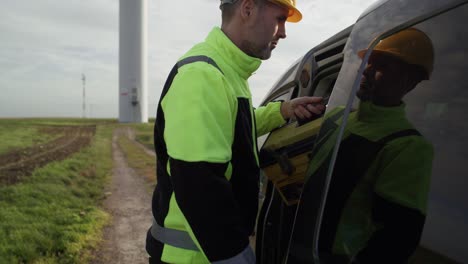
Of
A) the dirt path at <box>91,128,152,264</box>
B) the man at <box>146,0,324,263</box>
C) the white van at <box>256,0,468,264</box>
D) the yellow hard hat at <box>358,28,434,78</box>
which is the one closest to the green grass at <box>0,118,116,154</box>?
the dirt path at <box>91,128,152,264</box>

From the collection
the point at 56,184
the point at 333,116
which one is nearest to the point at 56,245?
the point at 56,184

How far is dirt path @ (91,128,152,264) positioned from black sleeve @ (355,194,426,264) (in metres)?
3.85

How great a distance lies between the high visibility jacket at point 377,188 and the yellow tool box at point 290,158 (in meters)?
0.35

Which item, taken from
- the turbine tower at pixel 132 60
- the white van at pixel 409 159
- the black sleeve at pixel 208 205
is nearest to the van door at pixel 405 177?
the white van at pixel 409 159

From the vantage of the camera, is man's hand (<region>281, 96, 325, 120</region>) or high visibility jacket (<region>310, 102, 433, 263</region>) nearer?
high visibility jacket (<region>310, 102, 433, 263</region>)

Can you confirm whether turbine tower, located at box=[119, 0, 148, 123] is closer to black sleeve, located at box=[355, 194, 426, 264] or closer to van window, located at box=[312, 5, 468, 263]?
van window, located at box=[312, 5, 468, 263]

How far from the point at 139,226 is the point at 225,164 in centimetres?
487

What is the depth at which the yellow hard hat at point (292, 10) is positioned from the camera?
5.19 feet

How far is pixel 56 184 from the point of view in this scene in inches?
306

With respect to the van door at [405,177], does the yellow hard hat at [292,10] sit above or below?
above

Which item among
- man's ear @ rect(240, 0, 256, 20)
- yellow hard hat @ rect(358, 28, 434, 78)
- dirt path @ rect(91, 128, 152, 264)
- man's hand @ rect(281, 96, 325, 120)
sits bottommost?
dirt path @ rect(91, 128, 152, 264)

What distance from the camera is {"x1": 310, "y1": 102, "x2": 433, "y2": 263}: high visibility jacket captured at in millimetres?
1055

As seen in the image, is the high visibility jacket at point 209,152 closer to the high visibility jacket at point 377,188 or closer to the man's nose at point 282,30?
the man's nose at point 282,30

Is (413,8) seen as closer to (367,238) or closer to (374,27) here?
(374,27)
